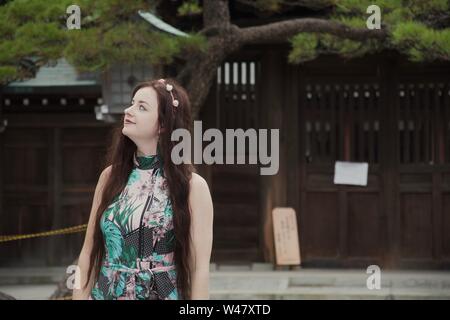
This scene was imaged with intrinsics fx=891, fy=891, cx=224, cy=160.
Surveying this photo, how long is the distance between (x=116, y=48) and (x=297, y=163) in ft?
14.7

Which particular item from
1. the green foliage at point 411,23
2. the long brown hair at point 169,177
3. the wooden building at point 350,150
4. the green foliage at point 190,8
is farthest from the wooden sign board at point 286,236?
the long brown hair at point 169,177

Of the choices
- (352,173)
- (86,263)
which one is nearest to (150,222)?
(86,263)

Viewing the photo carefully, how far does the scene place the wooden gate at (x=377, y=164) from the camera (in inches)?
487

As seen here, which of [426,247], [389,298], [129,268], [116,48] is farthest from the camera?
[426,247]

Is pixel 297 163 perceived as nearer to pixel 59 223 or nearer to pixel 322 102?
pixel 322 102

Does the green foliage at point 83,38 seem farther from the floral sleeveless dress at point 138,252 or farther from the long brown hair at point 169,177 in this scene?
the floral sleeveless dress at point 138,252

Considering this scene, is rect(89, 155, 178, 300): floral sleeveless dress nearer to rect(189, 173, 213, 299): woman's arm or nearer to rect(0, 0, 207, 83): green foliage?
rect(189, 173, 213, 299): woman's arm

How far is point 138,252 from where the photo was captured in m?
3.63

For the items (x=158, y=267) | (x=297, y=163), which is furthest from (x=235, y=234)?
(x=158, y=267)

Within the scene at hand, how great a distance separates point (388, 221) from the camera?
12.4m

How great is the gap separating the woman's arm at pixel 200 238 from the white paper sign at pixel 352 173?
896 cm

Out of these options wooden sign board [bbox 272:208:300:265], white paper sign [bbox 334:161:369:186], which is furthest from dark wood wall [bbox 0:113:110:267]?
white paper sign [bbox 334:161:369:186]

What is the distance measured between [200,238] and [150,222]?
0.21 metres

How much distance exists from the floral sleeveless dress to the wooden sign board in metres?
8.66
